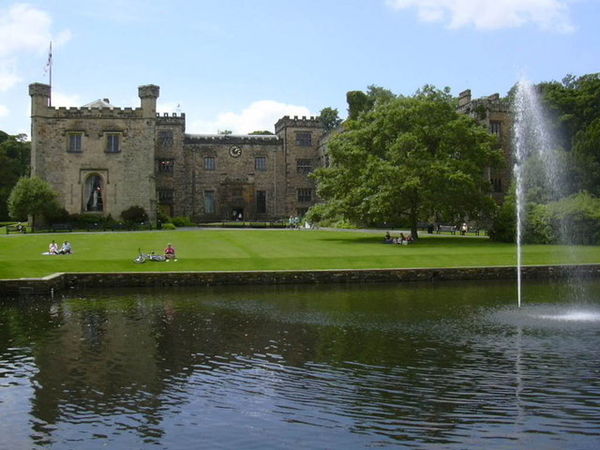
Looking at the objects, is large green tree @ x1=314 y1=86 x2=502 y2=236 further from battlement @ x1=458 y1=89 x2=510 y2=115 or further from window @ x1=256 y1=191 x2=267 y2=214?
window @ x1=256 y1=191 x2=267 y2=214

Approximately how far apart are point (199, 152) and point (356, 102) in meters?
19.2

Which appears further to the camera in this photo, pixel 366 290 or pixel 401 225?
pixel 401 225

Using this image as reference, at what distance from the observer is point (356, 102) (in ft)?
252

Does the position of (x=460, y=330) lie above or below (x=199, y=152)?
below

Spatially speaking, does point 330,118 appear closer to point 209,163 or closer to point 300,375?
point 209,163

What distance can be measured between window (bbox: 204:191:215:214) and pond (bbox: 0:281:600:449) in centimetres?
5424

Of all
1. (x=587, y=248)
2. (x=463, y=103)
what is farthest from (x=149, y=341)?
(x=463, y=103)

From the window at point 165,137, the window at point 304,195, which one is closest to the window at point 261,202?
the window at point 304,195

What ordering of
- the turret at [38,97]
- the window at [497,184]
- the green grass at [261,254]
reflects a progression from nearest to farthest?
the green grass at [261,254], the turret at [38,97], the window at [497,184]

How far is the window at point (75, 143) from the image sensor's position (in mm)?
63562

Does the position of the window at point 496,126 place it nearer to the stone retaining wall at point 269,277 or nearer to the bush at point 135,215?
the bush at point 135,215

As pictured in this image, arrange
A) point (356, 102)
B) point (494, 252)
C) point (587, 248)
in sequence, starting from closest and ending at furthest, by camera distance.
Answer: point (494, 252) < point (587, 248) < point (356, 102)

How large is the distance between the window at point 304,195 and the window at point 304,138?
5.47 meters

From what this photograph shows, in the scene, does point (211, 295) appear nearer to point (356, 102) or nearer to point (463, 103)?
point (463, 103)
